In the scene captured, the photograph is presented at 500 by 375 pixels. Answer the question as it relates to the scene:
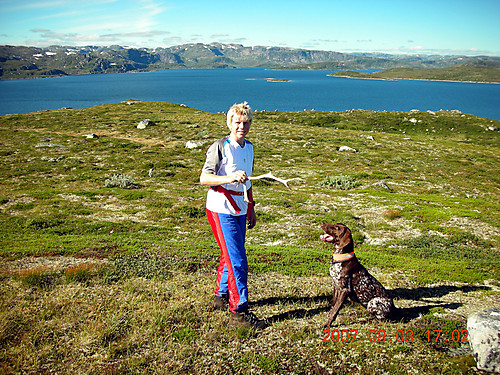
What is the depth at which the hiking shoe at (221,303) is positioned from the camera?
23.5 ft

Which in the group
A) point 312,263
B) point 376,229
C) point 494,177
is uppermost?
point 312,263

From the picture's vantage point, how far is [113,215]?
55.6 feet

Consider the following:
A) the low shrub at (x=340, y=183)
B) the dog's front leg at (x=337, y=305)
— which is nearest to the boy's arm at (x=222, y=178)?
the dog's front leg at (x=337, y=305)

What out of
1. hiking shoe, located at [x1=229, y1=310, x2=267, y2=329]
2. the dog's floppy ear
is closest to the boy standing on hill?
hiking shoe, located at [x1=229, y1=310, x2=267, y2=329]

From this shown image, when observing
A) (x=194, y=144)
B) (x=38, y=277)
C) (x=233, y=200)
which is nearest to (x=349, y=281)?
(x=233, y=200)

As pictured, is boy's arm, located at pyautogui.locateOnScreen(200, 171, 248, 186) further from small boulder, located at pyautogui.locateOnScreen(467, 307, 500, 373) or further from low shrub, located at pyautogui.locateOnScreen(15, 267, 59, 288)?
low shrub, located at pyautogui.locateOnScreen(15, 267, 59, 288)

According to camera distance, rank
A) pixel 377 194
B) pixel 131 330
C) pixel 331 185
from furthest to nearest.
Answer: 1. pixel 331 185
2. pixel 377 194
3. pixel 131 330

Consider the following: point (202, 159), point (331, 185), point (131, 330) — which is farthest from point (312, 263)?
point (202, 159)

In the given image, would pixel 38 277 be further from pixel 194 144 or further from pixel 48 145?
pixel 48 145

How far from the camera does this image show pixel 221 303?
718 cm

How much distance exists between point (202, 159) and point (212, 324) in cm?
2869

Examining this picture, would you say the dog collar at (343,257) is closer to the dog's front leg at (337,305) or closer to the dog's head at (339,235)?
the dog's head at (339,235)

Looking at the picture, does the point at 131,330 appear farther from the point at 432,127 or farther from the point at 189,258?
the point at 432,127
